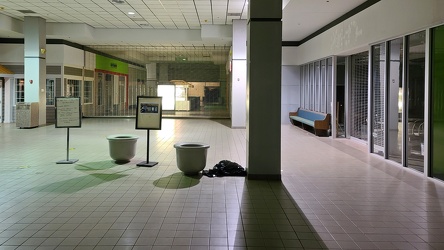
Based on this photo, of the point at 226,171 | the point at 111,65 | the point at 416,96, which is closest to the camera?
Result: the point at 226,171

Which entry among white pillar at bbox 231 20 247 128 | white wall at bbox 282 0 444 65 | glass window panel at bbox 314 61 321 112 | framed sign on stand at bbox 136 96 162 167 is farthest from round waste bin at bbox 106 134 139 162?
glass window panel at bbox 314 61 321 112

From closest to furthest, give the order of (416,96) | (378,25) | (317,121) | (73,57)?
(416,96) < (378,25) < (317,121) < (73,57)

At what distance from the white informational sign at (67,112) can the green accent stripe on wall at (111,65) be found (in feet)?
50.3

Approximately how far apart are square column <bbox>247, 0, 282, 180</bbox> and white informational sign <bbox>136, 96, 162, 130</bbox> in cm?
208

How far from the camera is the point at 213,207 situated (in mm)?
4836

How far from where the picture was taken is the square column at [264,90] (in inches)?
249

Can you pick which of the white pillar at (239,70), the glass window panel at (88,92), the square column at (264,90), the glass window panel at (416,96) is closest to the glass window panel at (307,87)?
the white pillar at (239,70)

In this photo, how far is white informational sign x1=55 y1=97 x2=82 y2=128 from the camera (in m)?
7.78

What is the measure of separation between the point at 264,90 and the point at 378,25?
3786 millimetres

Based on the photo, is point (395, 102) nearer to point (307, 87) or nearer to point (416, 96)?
point (416, 96)

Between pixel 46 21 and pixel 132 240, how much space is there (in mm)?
14802

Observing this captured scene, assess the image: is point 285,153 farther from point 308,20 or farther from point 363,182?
point 308,20

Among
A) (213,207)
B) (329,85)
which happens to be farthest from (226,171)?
(329,85)

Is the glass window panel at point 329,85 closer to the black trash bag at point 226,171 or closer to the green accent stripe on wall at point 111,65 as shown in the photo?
the black trash bag at point 226,171
